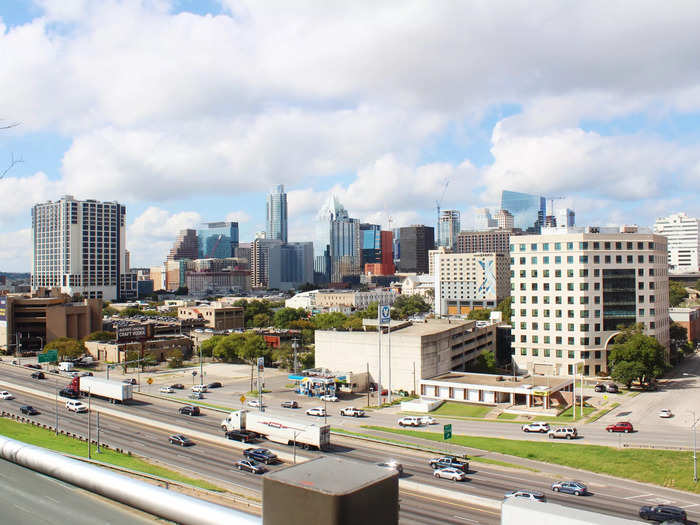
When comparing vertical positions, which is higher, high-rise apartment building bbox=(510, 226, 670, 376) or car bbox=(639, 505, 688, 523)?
high-rise apartment building bbox=(510, 226, 670, 376)

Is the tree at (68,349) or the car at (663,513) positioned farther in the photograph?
the tree at (68,349)

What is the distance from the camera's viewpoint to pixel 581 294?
85.5m

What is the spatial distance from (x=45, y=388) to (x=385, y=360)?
47.6 metres

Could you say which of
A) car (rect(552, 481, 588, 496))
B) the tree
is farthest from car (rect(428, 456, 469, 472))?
the tree

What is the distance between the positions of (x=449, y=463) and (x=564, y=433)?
17.5 m

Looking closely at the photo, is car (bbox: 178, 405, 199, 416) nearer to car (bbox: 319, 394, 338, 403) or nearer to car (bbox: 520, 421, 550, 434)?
car (bbox: 319, 394, 338, 403)

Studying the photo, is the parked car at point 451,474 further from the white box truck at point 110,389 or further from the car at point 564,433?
the white box truck at point 110,389

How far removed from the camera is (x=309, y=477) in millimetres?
3891

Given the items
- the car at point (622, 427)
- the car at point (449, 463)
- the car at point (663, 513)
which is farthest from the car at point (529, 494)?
the car at point (622, 427)

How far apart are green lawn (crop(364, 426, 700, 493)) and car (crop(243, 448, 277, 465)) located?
1676 cm

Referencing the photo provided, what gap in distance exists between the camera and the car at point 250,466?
41.1 m

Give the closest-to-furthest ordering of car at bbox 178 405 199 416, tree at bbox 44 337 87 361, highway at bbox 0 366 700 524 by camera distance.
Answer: highway at bbox 0 366 700 524 → car at bbox 178 405 199 416 → tree at bbox 44 337 87 361

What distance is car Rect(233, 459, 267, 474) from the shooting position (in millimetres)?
41125

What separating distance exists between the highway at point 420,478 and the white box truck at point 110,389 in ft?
25.9
